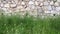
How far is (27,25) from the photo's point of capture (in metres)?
5.39

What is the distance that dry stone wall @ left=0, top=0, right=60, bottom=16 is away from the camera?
752 centimetres

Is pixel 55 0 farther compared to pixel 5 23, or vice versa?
pixel 55 0

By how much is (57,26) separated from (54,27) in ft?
0.47

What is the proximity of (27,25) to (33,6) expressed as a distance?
2300 mm

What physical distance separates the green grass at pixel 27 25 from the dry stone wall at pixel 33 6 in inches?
68.0

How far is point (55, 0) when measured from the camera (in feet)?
25.3

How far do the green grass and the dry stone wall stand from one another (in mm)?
1728

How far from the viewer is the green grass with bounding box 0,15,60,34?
16.4 feet

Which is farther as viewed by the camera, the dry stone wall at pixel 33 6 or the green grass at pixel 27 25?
the dry stone wall at pixel 33 6

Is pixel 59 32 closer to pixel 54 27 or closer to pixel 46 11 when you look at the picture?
pixel 54 27

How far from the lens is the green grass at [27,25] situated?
5.00 metres

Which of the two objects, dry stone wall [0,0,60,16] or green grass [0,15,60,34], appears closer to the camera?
green grass [0,15,60,34]

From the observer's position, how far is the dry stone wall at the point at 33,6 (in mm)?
7521

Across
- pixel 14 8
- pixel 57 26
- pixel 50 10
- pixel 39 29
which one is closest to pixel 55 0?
pixel 50 10
